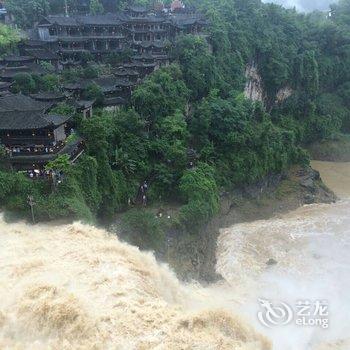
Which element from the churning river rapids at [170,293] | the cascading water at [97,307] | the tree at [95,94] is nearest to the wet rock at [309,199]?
the churning river rapids at [170,293]

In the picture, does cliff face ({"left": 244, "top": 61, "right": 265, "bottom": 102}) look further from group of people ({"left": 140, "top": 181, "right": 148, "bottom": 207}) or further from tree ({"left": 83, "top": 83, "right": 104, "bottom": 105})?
group of people ({"left": 140, "top": 181, "right": 148, "bottom": 207})

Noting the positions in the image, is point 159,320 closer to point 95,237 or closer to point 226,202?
point 95,237

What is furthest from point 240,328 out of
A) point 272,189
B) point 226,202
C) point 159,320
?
point 272,189

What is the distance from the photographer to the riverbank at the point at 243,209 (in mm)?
25875

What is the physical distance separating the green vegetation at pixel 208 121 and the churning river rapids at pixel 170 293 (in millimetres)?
3401

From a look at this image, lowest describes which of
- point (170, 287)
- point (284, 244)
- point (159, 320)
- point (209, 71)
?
point (284, 244)

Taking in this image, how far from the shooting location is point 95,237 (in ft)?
68.8

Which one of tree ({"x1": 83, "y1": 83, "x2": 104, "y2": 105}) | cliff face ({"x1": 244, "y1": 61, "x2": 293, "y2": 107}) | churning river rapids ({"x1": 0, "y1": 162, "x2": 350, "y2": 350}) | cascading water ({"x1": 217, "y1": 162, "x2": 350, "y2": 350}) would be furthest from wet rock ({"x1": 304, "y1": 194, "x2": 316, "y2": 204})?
tree ({"x1": 83, "y1": 83, "x2": 104, "y2": 105})

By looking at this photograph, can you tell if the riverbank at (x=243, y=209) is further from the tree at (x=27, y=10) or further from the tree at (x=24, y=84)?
the tree at (x=27, y=10)

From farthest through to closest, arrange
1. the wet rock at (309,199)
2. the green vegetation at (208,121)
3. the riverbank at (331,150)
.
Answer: the riverbank at (331,150)
the wet rock at (309,199)
the green vegetation at (208,121)

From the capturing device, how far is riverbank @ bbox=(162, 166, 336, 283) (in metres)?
25.9

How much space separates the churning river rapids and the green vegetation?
3401 millimetres

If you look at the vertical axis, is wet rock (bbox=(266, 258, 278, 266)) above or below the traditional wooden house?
below

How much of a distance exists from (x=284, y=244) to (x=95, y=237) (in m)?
13.1
